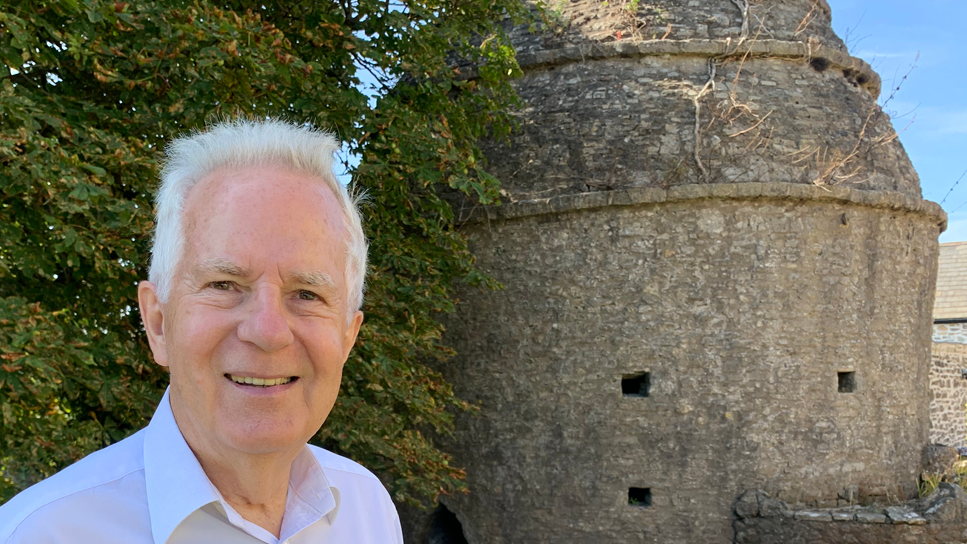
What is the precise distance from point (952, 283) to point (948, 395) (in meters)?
7.01

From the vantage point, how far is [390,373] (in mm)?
6109

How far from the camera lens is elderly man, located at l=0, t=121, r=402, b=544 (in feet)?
4.96

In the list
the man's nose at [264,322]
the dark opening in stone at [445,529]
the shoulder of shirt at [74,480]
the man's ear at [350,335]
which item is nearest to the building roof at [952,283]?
the dark opening in stone at [445,529]

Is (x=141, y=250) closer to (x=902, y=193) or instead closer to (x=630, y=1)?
(x=630, y=1)

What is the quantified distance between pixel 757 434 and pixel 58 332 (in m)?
6.45

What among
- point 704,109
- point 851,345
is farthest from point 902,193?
point 704,109

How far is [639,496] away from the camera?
8188 mm

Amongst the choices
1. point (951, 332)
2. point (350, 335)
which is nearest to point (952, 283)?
point (951, 332)

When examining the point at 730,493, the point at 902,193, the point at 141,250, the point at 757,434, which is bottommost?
the point at 730,493

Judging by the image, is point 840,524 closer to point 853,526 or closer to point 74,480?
point 853,526

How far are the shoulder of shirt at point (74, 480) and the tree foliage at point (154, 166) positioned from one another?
2.21m

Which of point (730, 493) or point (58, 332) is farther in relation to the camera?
point (730, 493)

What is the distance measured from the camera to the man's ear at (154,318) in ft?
5.60

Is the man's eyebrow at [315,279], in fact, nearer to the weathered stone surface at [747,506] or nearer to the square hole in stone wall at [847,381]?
the weathered stone surface at [747,506]
